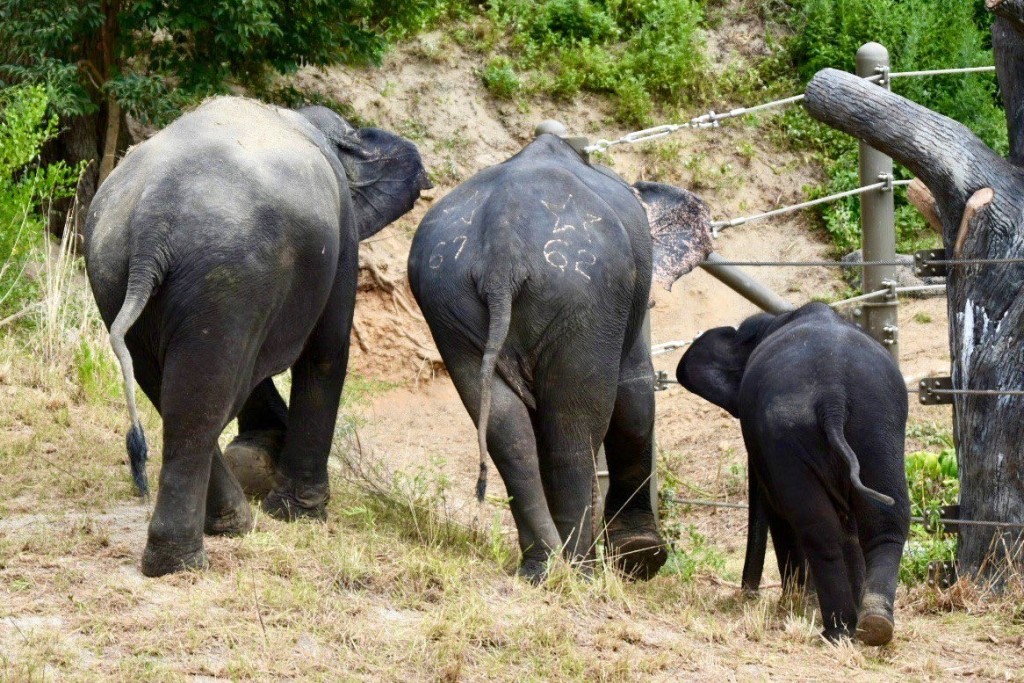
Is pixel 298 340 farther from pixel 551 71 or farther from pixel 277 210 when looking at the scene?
pixel 551 71

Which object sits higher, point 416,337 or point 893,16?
point 893,16

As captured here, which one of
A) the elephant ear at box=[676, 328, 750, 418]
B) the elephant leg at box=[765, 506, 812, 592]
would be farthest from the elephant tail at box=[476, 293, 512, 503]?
the elephant leg at box=[765, 506, 812, 592]

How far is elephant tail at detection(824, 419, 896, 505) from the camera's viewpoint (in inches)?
203

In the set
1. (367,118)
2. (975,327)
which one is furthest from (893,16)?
(975,327)

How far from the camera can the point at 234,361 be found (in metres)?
5.19

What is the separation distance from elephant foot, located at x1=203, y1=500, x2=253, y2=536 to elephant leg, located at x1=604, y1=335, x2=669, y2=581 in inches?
64.9

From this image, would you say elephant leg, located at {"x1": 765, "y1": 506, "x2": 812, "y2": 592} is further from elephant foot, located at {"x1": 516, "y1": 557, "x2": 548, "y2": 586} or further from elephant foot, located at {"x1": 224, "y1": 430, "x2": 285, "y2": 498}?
elephant foot, located at {"x1": 224, "y1": 430, "x2": 285, "y2": 498}

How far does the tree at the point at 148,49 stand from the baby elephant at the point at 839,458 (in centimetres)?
637

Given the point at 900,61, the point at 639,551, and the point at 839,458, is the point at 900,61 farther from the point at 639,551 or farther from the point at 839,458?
the point at 839,458

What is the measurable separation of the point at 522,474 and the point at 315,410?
1508 mm

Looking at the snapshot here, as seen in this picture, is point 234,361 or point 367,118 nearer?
point 234,361

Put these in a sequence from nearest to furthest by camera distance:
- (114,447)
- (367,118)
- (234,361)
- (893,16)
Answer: (234,361) < (114,447) < (367,118) < (893,16)

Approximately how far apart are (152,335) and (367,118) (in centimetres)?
855

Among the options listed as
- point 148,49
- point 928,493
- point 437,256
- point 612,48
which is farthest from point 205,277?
point 612,48
